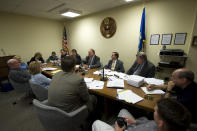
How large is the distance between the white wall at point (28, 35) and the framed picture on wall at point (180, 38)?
5086mm

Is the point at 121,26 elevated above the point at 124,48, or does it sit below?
above

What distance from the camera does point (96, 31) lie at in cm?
416

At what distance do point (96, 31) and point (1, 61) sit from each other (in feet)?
11.9

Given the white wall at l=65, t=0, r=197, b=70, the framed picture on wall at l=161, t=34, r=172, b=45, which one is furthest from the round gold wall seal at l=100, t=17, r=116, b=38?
the framed picture on wall at l=161, t=34, r=172, b=45

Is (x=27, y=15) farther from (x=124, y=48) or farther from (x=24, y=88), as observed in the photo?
(x=124, y=48)

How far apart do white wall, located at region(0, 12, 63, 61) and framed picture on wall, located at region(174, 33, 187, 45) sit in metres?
5.09

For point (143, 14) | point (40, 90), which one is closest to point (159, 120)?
point (40, 90)

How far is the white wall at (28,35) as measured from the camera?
3646mm

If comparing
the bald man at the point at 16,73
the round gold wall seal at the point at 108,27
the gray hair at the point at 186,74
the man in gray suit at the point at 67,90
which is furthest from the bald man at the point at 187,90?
the round gold wall seal at the point at 108,27

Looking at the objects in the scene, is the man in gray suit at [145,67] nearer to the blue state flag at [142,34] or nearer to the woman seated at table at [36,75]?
the blue state flag at [142,34]

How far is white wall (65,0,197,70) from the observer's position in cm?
247

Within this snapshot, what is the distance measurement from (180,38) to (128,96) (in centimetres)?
244

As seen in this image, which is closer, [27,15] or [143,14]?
[143,14]

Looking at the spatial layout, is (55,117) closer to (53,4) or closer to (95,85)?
(95,85)
